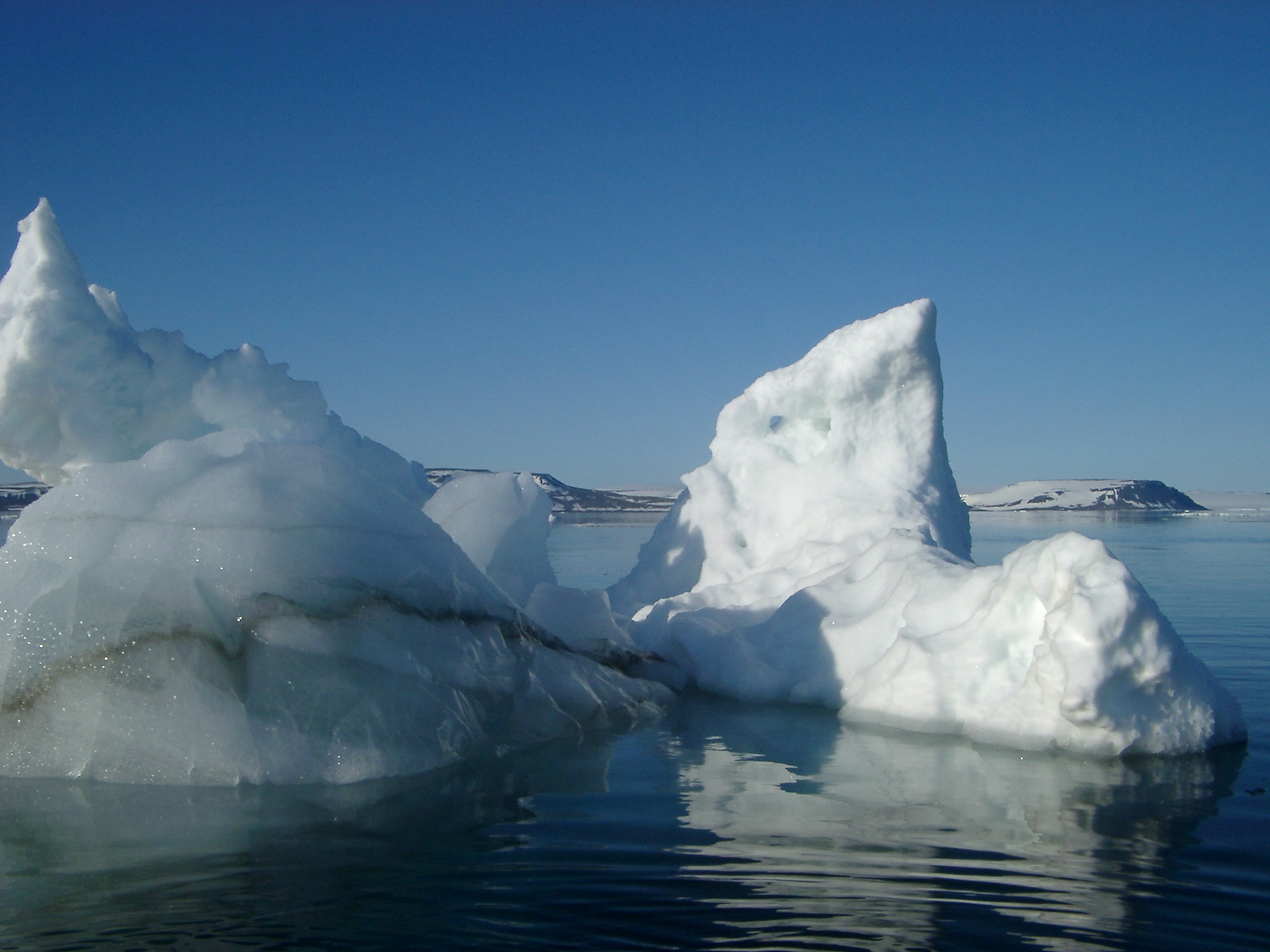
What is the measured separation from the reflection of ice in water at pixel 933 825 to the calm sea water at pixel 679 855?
0.01 metres

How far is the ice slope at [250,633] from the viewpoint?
4047mm

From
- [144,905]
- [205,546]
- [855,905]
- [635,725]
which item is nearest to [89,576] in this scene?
[205,546]

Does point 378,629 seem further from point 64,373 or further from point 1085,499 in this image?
point 1085,499

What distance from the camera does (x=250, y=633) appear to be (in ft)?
13.7

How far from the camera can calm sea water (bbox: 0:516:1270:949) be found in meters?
2.53

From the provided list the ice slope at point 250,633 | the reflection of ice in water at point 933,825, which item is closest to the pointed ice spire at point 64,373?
the ice slope at point 250,633

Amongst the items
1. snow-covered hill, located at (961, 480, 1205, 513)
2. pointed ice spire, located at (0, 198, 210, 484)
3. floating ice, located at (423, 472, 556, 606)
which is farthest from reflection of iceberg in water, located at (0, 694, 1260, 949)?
snow-covered hill, located at (961, 480, 1205, 513)

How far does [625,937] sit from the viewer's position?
248cm

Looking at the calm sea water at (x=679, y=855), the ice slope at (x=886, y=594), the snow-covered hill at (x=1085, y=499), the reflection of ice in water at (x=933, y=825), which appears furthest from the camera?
the snow-covered hill at (x=1085, y=499)

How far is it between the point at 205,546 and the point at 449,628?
3.85 ft

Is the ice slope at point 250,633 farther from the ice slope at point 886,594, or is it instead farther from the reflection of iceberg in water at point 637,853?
the ice slope at point 886,594

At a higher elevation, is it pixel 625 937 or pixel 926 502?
pixel 926 502

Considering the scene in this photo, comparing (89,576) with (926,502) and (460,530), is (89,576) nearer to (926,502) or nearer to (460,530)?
(460,530)

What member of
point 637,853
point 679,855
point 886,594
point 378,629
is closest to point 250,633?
point 378,629
